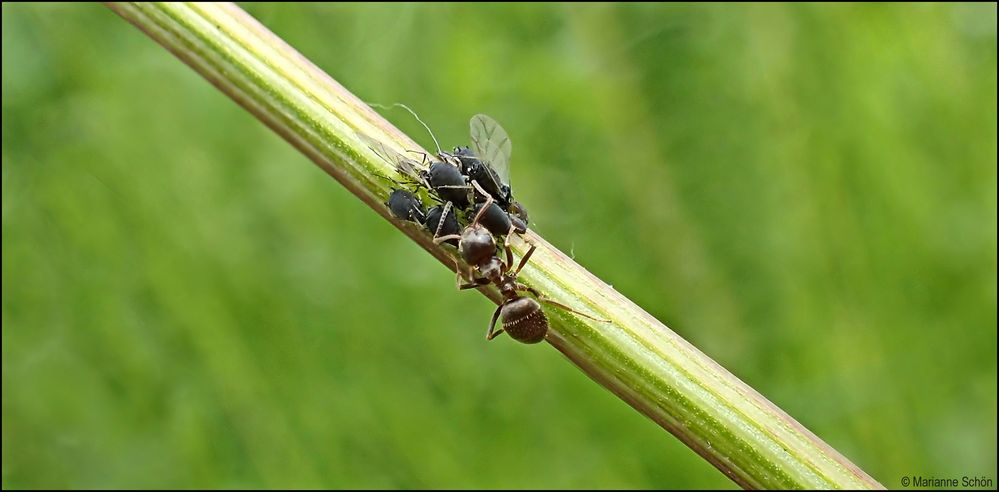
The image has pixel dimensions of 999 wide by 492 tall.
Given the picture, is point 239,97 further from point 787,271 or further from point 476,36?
point 787,271

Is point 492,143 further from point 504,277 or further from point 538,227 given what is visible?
point 538,227

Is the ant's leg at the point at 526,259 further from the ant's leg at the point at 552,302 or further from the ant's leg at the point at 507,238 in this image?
the ant's leg at the point at 507,238

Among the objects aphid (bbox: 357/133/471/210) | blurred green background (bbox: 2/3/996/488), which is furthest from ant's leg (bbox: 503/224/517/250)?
blurred green background (bbox: 2/3/996/488)

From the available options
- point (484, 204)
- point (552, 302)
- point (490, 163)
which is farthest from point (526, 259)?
point (490, 163)

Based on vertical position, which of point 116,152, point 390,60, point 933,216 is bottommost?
point 116,152

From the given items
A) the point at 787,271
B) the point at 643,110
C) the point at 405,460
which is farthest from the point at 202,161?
the point at 787,271

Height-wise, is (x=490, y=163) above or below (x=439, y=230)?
above
